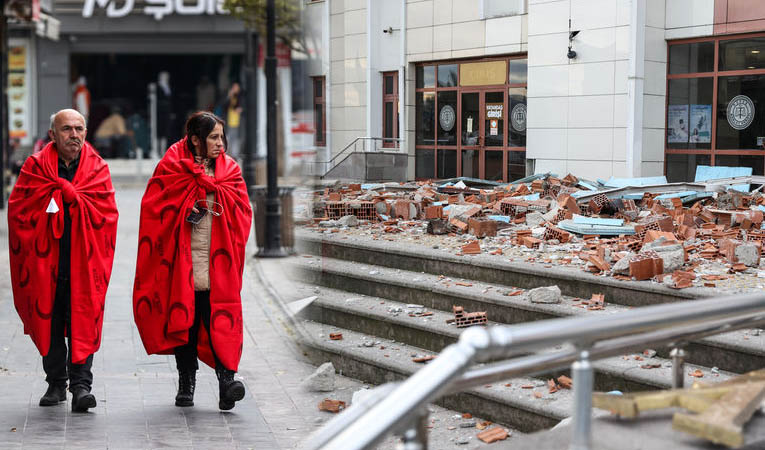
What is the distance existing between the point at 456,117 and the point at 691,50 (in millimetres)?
1690

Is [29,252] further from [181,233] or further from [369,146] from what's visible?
[369,146]

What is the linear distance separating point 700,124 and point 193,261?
140 inches

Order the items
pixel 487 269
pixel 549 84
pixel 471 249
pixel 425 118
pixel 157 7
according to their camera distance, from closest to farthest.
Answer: pixel 425 118 < pixel 549 84 < pixel 487 269 < pixel 471 249 < pixel 157 7

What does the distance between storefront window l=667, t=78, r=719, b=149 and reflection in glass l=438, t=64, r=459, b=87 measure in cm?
152

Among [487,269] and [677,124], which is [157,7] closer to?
[487,269]

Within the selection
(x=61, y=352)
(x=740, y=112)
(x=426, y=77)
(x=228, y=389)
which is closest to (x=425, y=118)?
(x=426, y=77)

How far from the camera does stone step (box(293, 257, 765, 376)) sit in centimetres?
545

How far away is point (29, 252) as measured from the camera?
19.7ft

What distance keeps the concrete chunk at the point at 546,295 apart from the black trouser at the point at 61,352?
9.07ft

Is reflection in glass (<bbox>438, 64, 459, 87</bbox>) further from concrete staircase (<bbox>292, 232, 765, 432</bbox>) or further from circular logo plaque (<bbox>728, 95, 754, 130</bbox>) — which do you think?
circular logo plaque (<bbox>728, 95, 754, 130</bbox>)

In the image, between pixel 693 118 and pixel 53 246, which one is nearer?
pixel 53 246

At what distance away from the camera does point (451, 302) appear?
698cm

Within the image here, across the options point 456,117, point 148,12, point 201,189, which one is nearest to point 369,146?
point 456,117

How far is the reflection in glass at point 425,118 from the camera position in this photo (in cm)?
682
